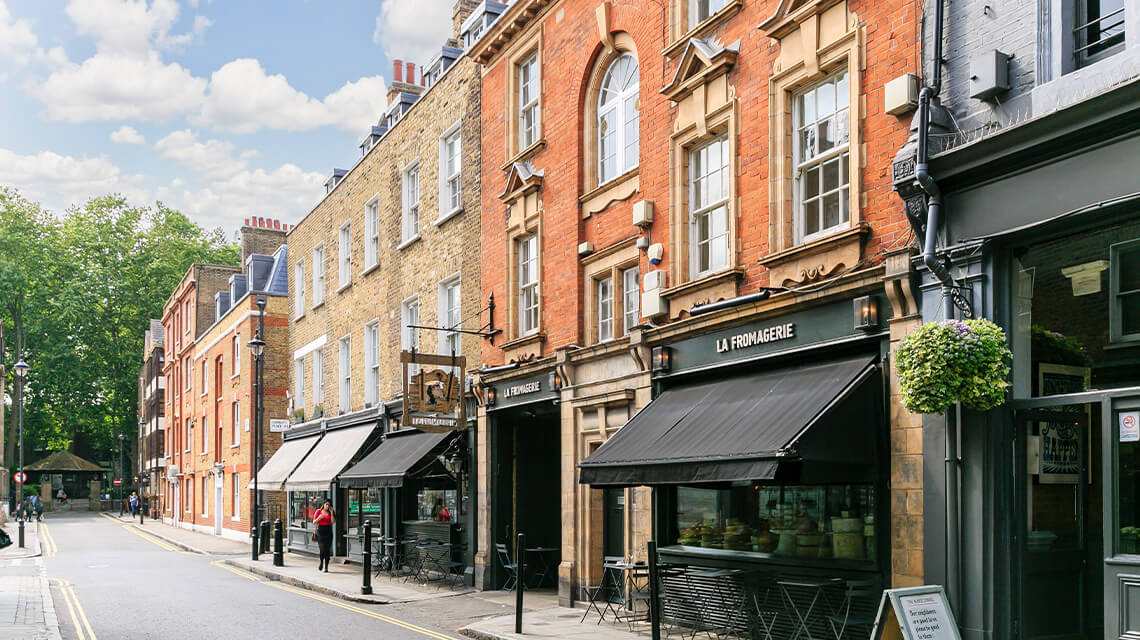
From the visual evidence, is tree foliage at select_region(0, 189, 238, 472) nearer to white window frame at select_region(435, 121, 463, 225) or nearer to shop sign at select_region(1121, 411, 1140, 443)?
white window frame at select_region(435, 121, 463, 225)

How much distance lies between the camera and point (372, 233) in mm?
27562

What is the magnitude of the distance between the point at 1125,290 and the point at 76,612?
53.0 ft

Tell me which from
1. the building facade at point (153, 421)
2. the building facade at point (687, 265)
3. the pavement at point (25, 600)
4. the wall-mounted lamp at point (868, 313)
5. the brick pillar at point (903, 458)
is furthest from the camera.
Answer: the building facade at point (153, 421)

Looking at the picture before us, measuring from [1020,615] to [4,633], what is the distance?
12.2 metres

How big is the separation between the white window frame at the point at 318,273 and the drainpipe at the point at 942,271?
24080 millimetres

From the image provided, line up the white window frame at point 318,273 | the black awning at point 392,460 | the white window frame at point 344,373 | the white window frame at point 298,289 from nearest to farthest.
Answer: the black awning at point 392,460 → the white window frame at point 344,373 → the white window frame at point 318,273 → the white window frame at point 298,289

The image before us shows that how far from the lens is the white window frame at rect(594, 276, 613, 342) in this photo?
1705 centimetres

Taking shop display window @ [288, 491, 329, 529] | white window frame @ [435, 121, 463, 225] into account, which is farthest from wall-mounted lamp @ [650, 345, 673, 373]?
shop display window @ [288, 491, 329, 529]

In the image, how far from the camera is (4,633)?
13477 mm

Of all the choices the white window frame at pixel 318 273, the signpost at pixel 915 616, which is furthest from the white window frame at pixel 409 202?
the signpost at pixel 915 616

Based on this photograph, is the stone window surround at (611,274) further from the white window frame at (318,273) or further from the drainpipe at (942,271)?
the white window frame at (318,273)

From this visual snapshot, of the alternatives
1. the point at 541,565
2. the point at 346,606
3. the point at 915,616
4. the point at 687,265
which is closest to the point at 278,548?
the point at 346,606

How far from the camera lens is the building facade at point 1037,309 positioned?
8703 millimetres

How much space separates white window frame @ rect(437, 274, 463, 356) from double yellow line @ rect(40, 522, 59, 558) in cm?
1701
